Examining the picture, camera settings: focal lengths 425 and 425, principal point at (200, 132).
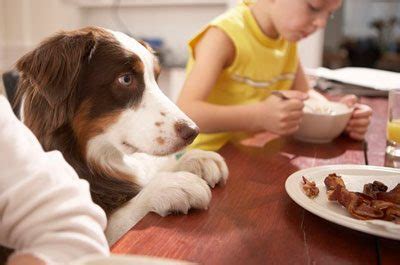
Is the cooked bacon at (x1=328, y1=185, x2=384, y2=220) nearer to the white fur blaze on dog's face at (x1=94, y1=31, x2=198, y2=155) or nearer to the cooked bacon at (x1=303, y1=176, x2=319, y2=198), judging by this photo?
the cooked bacon at (x1=303, y1=176, x2=319, y2=198)

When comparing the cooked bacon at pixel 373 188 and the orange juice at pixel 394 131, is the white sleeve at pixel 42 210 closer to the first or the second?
the cooked bacon at pixel 373 188

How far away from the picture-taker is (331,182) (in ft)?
2.20

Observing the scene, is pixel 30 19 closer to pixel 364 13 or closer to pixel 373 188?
pixel 364 13

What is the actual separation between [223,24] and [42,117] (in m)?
0.72

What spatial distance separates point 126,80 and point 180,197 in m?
0.30

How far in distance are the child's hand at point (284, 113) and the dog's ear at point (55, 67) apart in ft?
1.61

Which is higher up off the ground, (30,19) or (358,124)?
(358,124)

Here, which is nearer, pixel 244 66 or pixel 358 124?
pixel 358 124

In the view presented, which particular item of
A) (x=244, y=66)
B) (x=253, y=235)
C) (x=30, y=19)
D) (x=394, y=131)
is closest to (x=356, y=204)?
(x=253, y=235)

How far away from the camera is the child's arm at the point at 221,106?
1057 mm

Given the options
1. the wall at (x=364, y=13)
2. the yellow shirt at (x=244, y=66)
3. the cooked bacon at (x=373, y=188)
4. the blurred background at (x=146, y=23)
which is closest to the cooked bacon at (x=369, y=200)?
the cooked bacon at (x=373, y=188)

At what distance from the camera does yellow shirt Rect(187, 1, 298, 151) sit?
1.36 meters

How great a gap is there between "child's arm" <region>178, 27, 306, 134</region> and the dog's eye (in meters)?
0.36

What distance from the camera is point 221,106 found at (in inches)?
47.3
